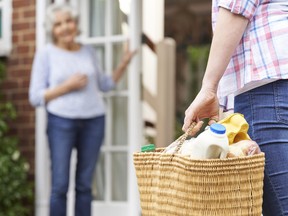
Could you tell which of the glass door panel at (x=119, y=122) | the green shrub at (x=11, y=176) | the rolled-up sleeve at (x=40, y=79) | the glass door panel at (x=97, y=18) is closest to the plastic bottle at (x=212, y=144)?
the rolled-up sleeve at (x=40, y=79)

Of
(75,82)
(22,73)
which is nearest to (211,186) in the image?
(75,82)

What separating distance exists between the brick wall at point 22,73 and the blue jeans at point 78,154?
76 centimetres

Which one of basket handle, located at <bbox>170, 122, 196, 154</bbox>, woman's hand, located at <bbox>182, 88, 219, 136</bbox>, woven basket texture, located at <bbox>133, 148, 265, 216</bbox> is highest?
woman's hand, located at <bbox>182, 88, 219, 136</bbox>

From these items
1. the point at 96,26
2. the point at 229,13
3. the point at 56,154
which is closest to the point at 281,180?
the point at 229,13

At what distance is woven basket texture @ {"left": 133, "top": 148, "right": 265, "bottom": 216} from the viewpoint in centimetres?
171

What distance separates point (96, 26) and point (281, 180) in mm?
3750

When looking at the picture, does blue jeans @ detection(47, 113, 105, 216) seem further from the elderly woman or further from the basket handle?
the basket handle

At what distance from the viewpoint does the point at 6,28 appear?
213 inches

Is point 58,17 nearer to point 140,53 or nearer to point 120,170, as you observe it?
point 140,53

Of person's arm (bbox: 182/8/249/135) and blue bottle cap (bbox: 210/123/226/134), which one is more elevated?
person's arm (bbox: 182/8/249/135)

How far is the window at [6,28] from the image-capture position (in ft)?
17.7

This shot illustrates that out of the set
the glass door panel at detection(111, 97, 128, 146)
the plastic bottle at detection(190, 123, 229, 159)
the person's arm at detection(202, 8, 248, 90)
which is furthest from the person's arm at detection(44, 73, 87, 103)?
the plastic bottle at detection(190, 123, 229, 159)

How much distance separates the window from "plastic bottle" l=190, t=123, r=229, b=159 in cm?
385

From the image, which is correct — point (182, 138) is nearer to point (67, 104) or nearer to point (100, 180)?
point (67, 104)
